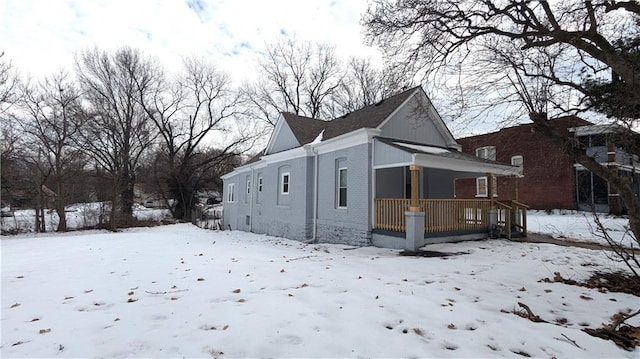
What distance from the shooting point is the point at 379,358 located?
279 centimetres

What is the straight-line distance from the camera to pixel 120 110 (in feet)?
97.1

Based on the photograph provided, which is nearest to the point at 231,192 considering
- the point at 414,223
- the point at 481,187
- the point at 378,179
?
the point at 378,179

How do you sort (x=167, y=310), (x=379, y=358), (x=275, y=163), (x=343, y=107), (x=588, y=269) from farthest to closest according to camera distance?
(x=343, y=107) → (x=275, y=163) → (x=588, y=269) → (x=167, y=310) → (x=379, y=358)

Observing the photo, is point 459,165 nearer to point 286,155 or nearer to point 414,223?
point 414,223

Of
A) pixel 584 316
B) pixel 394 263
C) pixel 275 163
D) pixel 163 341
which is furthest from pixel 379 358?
pixel 275 163

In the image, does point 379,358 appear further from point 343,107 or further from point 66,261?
point 343,107

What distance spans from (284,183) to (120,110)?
22589mm

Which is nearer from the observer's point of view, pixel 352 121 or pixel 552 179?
pixel 352 121

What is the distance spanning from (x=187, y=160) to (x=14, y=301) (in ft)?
95.1

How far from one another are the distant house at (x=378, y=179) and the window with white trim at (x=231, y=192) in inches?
276

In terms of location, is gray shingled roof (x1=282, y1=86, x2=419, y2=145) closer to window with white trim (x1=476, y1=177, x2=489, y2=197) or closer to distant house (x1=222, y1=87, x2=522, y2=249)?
distant house (x1=222, y1=87, x2=522, y2=249)

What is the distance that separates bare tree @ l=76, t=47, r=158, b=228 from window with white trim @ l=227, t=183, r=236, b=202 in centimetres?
911

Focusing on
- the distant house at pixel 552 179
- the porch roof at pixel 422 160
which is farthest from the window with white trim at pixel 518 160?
the porch roof at pixel 422 160

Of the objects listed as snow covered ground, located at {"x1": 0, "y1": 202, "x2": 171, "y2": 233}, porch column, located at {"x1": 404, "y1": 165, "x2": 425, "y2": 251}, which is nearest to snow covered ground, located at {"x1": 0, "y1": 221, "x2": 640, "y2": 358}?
porch column, located at {"x1": 404, "y1": 165, "x2": 425, "y2": 251}
